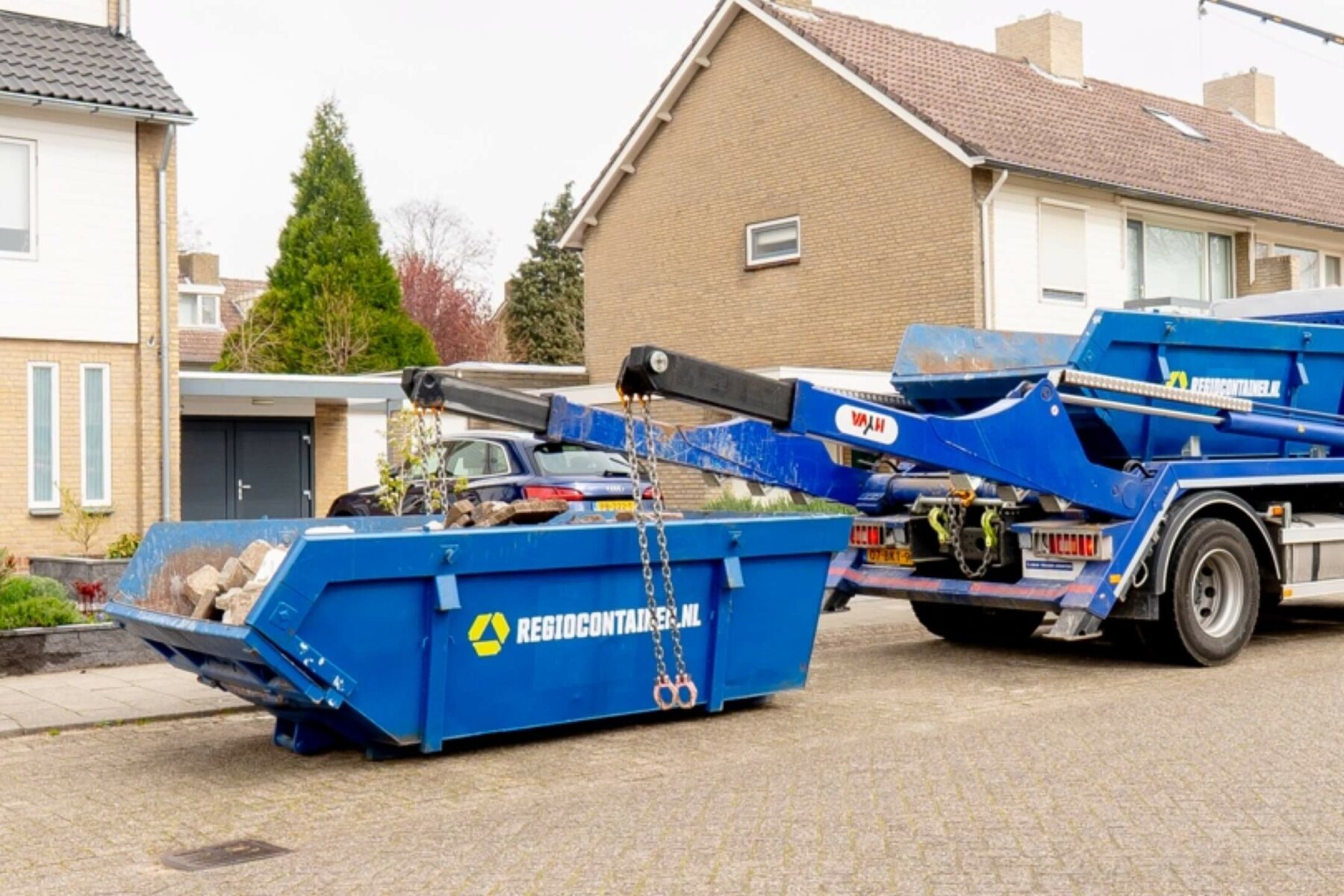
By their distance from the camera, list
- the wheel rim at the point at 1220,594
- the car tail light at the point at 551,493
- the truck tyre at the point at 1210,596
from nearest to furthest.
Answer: the truck tyre at the point at 1210,596 → the wheel rim at the point at 1220,594 → the car tail light at the point at 551,493

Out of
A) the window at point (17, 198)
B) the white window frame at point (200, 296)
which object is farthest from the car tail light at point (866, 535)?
the white window frame at point (200, 296)

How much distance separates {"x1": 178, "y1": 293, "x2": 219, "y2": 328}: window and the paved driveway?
44.4 metres

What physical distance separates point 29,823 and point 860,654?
20.3ft

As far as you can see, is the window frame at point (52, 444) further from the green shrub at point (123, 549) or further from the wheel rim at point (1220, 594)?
the wheel rim at point (1220, 594)

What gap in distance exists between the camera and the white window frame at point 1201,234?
24.4 m

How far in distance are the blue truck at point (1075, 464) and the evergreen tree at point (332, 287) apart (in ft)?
81.9

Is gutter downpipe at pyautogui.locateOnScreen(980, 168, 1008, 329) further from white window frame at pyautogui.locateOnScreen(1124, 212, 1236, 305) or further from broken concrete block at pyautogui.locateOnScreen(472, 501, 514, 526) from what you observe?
broken concrete block at pyautogui.locateOnScreen(472, 501, 514, 526)

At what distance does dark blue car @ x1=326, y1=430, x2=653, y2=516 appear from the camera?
13.1 metres

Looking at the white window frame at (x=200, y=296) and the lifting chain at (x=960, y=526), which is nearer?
the lifting chain at (x=960, y=526)

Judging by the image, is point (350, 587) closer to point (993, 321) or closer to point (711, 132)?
point (993, 321)

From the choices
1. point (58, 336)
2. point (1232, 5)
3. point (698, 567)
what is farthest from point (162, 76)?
point (1232, 5)

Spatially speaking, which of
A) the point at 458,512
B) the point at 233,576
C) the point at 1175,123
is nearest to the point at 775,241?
the point at 1175,123

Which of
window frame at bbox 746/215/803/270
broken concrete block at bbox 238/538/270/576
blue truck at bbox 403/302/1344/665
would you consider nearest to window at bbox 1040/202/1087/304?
window frame at bbox 746/215/803/270

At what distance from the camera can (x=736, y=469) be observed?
10070mm
